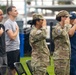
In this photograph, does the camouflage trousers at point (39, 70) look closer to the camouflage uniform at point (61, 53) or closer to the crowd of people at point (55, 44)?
the crowd of people at point (55, 44)

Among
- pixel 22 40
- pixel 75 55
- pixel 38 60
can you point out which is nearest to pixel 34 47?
pixel 38 60

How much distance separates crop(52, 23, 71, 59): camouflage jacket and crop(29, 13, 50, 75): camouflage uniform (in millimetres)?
398

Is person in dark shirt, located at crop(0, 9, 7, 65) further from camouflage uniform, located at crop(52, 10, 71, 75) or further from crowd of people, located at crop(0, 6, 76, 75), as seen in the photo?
camouflage uniform, located at crop(52, 10, 71, 75)

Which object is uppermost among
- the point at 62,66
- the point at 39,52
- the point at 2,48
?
the point at 39,52

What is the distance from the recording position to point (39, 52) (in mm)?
9469

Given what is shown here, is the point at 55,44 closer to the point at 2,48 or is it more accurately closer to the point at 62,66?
the point at 62,66

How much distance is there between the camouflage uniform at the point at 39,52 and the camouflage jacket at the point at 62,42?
0.40 m

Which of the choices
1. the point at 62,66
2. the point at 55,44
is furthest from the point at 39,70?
the point at 55,44

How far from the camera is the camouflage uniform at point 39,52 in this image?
938 cm

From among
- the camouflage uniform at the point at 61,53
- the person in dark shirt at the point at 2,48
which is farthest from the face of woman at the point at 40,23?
the person in dark shirt at the point at 2,48

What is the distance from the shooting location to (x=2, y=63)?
420 inches

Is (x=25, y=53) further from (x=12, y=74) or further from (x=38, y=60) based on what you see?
(x=38, y=60)

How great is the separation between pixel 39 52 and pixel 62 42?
22.9 inches

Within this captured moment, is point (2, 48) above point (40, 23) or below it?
below
